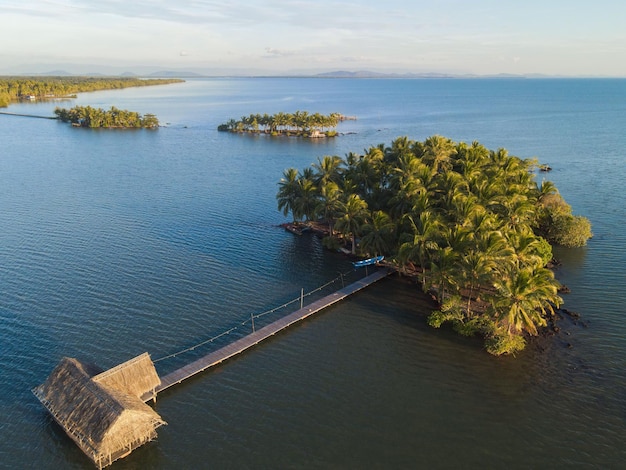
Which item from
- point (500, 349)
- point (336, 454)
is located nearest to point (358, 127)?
point (500, 349)

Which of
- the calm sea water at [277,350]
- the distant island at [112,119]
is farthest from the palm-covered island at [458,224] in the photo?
the distant island at [112,119]

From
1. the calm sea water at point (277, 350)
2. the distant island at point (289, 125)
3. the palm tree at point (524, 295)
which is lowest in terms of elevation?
the calm sea water at point (277, 350)

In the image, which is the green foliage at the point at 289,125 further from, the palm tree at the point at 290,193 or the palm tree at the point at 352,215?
the palm tree at the point at 352,215

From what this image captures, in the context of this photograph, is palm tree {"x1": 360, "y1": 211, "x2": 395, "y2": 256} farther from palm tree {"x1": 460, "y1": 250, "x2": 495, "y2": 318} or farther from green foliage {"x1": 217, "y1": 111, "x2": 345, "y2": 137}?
green foliage {"x1": 217, "y1": 111, "x2": 345, "y2": 137}

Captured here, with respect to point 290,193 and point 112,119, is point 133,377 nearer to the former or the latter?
point 290,193

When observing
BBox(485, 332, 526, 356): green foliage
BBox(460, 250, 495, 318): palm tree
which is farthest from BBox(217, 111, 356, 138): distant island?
BBox(485, 332, 526, 356): green foliage

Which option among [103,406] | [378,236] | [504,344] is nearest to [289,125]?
[378,236]

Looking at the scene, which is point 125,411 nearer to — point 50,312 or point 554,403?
point 50,312
